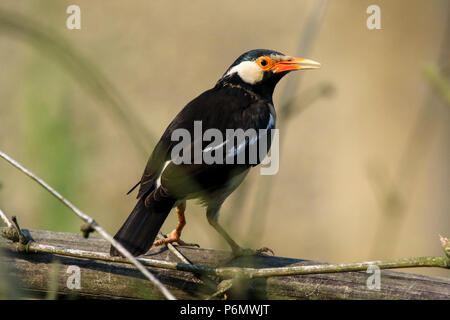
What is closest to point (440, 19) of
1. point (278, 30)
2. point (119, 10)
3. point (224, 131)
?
point (278, 30)

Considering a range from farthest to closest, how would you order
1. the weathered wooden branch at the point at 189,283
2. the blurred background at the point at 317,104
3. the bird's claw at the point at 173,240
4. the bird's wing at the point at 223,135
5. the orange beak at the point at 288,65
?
the blurred background at the point at 317,104
the orange beak at the point at 288,65
the bird's claw at the point at 173,240
the bird's wing at the point at 223,135
the weathered wooden branch at the point at 189,283

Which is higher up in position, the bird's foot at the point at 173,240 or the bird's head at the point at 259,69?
the bird's head at the point at 259,69

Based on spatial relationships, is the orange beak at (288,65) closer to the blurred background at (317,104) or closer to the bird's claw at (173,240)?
the bird's claw at (173,240)

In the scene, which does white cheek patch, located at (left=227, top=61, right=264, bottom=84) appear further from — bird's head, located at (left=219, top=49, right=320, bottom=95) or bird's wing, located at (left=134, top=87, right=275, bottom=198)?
bird's wing, located at (left=134, top=87, right=275, bottom=198)

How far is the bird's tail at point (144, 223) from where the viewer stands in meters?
2.84

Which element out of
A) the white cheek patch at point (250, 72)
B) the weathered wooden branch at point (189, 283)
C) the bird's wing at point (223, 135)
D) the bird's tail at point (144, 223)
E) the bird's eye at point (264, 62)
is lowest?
the weathered wooden branch at point (189, 283)

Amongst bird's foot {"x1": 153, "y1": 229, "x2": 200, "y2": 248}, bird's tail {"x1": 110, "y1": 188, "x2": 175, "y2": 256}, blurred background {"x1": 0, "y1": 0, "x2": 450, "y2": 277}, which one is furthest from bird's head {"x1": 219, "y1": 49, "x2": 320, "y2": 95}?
blurred background {"x1": 0, "y1": 0, "x2": 450, "y2": 277}

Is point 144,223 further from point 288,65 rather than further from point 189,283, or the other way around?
point 288,65

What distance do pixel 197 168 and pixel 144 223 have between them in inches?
16.3

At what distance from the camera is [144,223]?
9.79 feet

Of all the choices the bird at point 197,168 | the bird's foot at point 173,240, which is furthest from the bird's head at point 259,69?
the bird's foot at point 173,240

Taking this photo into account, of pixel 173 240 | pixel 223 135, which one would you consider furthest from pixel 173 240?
pixel 223 135

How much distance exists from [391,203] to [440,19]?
13.7 ft

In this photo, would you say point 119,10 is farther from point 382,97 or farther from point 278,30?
point 382,97
